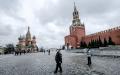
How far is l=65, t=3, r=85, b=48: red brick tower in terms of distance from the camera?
94.6 m

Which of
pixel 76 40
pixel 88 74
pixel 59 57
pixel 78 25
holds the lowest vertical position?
pixel 88 74

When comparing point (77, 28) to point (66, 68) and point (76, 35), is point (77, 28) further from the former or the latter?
point (66, 68)

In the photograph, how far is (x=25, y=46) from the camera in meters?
129

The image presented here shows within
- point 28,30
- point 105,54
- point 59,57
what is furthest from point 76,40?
→ point 59,57

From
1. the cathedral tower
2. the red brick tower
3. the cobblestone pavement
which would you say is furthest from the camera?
the cathedral tower

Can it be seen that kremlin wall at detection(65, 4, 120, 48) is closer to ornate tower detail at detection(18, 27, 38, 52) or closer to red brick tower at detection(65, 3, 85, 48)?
red brick tower at detection(65, 3, 85, 48)

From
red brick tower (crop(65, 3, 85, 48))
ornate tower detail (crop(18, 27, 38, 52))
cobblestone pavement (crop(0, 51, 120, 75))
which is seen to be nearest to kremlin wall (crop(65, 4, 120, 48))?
red brick tower (crop(65, 3, 85, 48))

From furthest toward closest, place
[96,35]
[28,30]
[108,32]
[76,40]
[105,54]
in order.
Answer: [28,30]
[76,40]
[96,35]
[108,32]
[105,54]

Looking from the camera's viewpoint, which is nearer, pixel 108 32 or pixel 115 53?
pixel 115 53

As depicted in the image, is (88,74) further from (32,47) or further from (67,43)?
(32,47)

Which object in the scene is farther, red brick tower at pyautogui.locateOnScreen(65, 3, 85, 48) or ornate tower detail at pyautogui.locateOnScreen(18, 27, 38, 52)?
ornate tower detail at pyautogui.locateOnScreen(18, 27, 38, 52)

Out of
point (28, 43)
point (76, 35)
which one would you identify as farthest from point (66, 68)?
point (28, 43)

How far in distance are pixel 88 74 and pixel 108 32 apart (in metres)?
65.9

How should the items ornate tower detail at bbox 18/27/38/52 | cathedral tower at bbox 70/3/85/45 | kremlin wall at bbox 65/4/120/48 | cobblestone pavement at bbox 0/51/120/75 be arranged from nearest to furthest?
cobblestone pavement at bbox 0/51/120/75, kremlin wall at bbox 65/4/120/48, cathedral tower at bbox 70/3/85/45, ornate tower detail at bbox 18/27/38/52
